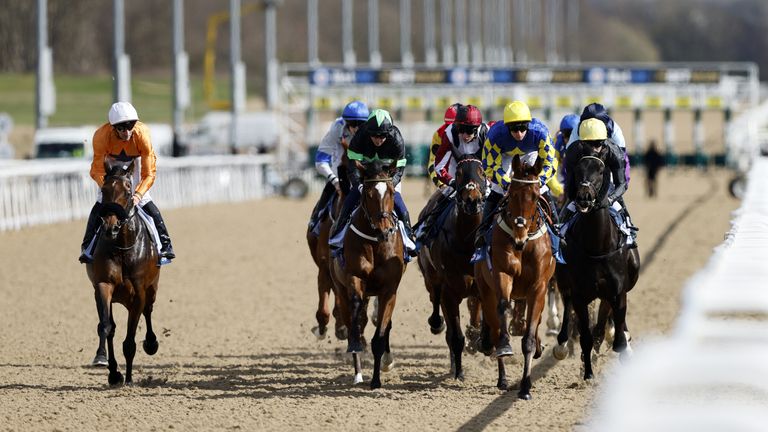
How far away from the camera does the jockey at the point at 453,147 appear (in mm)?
11180

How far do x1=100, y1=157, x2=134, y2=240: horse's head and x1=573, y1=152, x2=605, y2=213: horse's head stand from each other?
9.90 ft

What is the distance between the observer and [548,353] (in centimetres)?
1248

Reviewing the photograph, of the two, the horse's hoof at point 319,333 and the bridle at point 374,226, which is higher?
the bridle at point 374,226

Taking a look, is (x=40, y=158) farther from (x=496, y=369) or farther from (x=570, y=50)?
(x=570, y=50)

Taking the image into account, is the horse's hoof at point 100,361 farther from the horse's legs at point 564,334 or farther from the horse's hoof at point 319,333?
the horse's legs at point 564,334

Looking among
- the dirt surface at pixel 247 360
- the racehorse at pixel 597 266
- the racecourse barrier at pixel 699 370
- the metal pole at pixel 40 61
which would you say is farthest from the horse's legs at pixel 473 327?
the metal pole at pixel 40 61

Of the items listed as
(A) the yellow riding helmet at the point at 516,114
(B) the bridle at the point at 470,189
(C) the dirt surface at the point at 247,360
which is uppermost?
(A) the yellow riding helmet at the point at 516,114

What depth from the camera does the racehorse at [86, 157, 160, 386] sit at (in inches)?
404

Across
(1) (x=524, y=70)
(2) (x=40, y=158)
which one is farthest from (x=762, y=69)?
(2) (x=40, y=158)

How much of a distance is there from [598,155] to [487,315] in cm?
136

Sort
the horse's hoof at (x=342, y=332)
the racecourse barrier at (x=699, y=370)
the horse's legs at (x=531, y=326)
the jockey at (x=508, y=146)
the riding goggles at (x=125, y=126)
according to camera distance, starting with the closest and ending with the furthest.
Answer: the racecourse barrier at (x=699, y=370) → the horse's legs at (x=531, y=326) → the jockey at (x=508, y=146) → the riding goggles at (x=125, y=126) → the horse's hoof at (x=342, y=332)

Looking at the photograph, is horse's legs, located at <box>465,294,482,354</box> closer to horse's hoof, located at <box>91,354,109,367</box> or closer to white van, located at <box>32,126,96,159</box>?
horse's hoof, located at <box>91,354,109,367</box>

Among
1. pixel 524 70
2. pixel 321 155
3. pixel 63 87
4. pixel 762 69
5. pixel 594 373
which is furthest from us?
pixel 762 69

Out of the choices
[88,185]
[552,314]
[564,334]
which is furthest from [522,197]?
[88,185]
